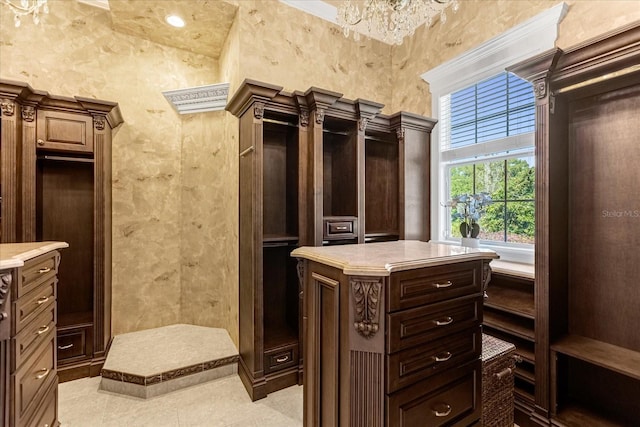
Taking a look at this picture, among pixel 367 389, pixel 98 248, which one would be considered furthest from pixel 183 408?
pixel 367 389

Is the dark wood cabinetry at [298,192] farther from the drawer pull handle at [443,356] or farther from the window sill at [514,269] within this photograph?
the drawer pull handle at [443,356]

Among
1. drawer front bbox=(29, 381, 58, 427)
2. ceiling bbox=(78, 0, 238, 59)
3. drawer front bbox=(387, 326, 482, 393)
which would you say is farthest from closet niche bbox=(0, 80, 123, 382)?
drawer front bbox=(387, 326, 482, 393)

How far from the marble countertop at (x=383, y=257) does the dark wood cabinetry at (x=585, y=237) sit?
2.72 ft

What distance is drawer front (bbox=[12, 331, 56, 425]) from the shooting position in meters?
1.33

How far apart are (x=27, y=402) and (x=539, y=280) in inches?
114

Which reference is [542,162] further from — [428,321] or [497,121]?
[428,321]

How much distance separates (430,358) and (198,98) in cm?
323

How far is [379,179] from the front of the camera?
10.8ft

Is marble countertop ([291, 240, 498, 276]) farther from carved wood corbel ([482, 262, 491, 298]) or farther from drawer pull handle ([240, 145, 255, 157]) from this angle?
drawer pull handle ([240, 145, 255, 157])

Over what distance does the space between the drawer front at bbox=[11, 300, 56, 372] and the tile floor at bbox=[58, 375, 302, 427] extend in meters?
0.83

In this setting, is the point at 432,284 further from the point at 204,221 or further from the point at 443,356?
the point at 204,221

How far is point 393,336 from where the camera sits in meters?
1.22

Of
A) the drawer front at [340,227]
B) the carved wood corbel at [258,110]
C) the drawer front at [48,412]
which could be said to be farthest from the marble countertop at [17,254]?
the drawer front at [340,227]

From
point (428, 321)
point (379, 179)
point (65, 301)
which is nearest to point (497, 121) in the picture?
point (379, 179)
